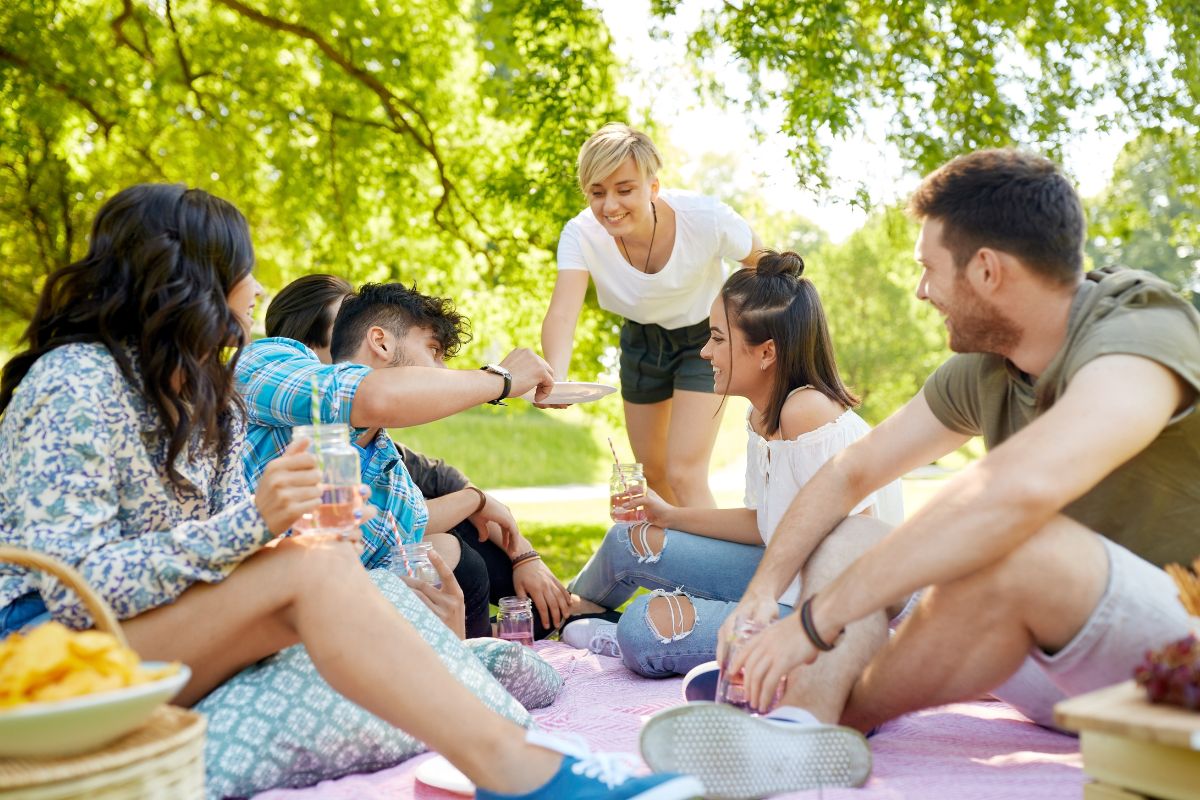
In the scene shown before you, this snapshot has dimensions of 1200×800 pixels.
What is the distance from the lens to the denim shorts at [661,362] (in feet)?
17.9

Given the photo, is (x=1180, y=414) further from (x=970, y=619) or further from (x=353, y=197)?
(x=353, y=197)

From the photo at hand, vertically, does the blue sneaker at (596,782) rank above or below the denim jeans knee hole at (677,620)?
above

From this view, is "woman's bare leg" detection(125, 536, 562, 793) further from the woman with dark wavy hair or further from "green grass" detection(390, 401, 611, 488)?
"green grass" detection(390, 401, 611, 488)

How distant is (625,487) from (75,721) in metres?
2.53

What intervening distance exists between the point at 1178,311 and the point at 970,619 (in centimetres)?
78

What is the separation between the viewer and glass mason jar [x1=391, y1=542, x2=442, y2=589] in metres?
3.68

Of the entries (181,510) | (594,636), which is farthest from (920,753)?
(181,510)

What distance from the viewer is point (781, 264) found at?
4145 millimetres

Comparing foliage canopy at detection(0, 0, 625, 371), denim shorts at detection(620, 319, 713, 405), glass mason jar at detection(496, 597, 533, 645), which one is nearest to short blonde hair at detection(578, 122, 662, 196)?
denim shorts at detection(620, 319, 713, 405)

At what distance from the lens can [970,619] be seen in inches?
92.1

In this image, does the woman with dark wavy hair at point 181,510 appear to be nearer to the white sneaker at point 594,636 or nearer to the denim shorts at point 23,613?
the denim shorts at point 23,613

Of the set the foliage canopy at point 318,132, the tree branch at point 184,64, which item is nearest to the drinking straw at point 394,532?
the foliage canopy at point 318,132

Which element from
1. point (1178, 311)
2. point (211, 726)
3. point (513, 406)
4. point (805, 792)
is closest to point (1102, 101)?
point (513, 406)

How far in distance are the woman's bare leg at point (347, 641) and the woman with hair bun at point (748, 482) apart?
1649 millimetres
